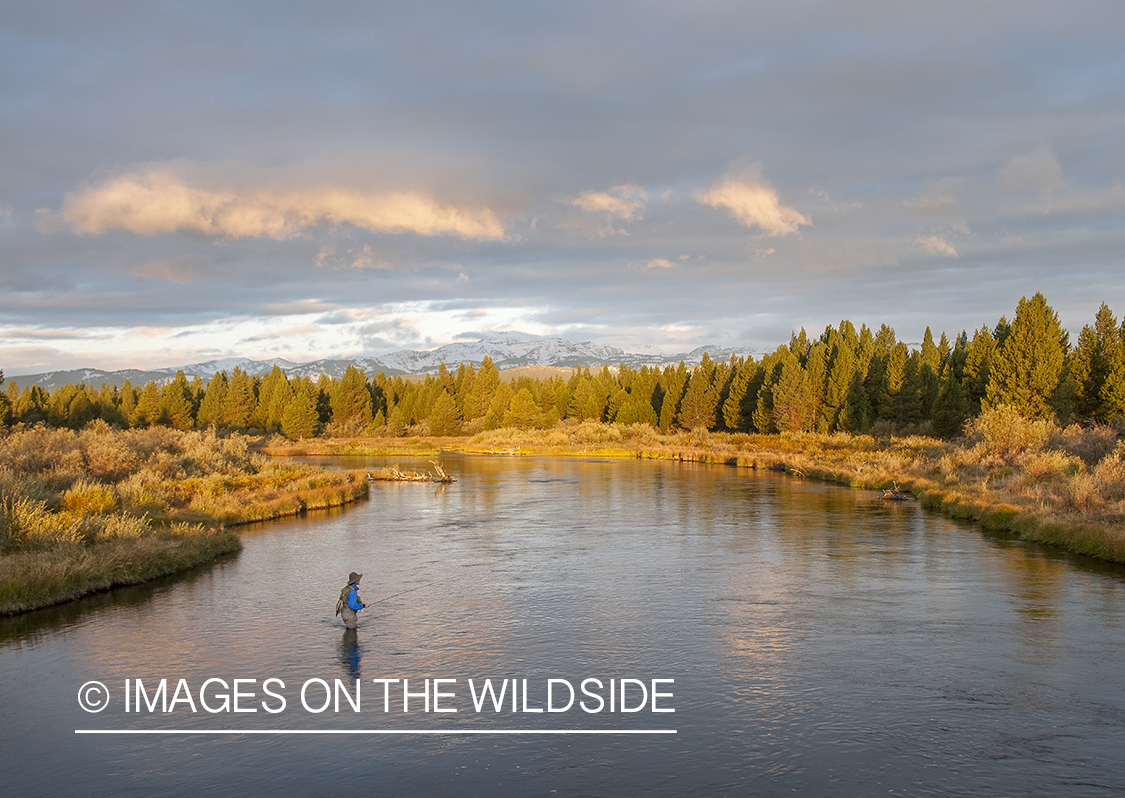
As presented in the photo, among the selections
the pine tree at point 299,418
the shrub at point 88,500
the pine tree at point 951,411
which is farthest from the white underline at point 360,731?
the pine tree at point 299,418

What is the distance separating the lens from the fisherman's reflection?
50.0 feet

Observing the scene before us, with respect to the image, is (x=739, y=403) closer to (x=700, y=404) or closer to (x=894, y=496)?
(x=700, y=404)

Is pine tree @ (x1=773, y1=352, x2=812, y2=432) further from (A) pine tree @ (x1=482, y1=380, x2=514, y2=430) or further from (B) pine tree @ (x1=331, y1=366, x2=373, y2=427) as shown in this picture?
(B) pine tree @ (x1=331, y1=366, x2=373, y2=427)

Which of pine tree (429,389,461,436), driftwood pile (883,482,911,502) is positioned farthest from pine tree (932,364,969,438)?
pine tree (429,389,461,436)

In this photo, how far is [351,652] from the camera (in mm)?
16281

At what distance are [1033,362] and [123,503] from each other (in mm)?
57271

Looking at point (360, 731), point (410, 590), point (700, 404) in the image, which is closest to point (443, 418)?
point (700, 404)

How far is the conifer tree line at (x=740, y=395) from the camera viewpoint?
181 ft

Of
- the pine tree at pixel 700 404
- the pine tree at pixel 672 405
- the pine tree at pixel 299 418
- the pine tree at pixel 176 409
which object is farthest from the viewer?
the pine tree at pixel 176 409

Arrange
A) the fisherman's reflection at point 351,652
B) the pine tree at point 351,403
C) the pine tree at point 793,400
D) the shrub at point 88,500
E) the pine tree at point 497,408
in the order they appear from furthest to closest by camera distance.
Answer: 1. the pine tree at point 351,403
2. the pine tree at point 497,408
3. the pine tree at point 793,400
4. the shrub at point 88,500
5. the fisherman's reflection at point 351,652

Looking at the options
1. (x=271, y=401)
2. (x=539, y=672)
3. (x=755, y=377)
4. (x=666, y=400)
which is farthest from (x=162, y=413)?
(x=539, y=672)

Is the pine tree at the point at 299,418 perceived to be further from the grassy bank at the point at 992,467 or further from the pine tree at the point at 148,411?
the grassy bank at the point at 992,467

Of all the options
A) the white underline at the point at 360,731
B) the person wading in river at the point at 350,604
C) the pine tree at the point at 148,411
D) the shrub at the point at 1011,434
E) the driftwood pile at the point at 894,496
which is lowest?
the white underline at the point at 360,731

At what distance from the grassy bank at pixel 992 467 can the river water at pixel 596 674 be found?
2.62 meters
